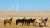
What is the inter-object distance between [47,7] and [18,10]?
1.36 feet

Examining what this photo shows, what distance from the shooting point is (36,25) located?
1927 mm

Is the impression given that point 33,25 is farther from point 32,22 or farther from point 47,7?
point 47,7

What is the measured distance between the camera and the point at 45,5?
1.88m

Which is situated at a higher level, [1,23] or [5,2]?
[5,2]

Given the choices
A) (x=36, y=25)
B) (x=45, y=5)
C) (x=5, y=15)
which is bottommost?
(x=36, y=25)

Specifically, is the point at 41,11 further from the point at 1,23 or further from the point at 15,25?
the point at 1,23

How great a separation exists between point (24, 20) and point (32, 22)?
120 mm

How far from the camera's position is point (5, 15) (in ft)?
6.13

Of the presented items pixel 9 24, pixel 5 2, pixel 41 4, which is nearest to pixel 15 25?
pixel 9 24

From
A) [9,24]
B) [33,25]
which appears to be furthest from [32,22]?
[9,24]

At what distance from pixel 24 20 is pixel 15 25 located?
0.50 feet

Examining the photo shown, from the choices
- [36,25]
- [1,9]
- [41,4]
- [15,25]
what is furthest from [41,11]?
[1,9]

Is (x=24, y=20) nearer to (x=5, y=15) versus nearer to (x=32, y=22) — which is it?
(x=32, y=22)

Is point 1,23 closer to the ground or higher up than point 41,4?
closer to the ground
